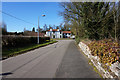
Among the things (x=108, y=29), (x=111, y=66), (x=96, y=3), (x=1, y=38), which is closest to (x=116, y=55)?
(x=111, y=66)

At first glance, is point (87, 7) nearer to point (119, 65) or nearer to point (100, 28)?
point (100, 28)

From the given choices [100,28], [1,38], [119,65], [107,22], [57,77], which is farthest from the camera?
[1,38]

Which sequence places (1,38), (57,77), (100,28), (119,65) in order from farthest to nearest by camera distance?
1. (1,38)
2. (100,28)
3. (57,77)
4. (119,65)

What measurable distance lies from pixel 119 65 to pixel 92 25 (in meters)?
8.34

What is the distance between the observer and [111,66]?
3.53 m

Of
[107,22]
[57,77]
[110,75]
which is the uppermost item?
[107,22]

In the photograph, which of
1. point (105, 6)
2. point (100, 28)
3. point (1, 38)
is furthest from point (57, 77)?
point (1, 38)

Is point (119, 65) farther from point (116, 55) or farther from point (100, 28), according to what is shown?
point (100, 28)

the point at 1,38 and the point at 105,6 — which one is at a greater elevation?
the point at 105,6

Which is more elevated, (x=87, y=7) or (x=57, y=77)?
(x=87, y=7)

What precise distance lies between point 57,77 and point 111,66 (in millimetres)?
2152

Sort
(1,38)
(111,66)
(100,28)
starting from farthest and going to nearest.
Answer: (1,38), (100,28), (111,66)

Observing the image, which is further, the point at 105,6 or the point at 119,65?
the point at 105,6

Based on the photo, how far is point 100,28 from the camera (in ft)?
34.8
